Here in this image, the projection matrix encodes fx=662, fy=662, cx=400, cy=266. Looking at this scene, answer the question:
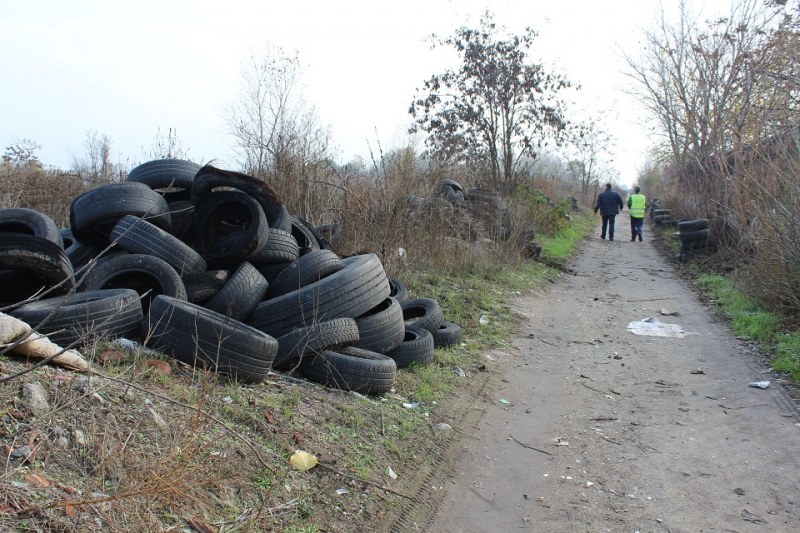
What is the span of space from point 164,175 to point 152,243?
1.58m

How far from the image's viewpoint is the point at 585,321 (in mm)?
10180

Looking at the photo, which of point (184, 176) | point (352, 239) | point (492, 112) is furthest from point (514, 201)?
point (184, 176)

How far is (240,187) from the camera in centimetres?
708

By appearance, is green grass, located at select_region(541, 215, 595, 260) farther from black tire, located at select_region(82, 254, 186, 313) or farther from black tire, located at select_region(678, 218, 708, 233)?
black tire, located at select_region(82, 254, 186, 313)

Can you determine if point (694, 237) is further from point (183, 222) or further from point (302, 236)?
point (183, 222)

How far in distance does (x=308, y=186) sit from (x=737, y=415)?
22.7ft

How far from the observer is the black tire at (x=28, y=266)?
5.29 metres

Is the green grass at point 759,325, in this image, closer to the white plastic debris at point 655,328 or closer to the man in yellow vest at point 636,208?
the white plastic debris at point 655,328

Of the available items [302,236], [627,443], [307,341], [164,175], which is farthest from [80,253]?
[627,443]

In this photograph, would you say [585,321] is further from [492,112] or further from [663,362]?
[492,112]

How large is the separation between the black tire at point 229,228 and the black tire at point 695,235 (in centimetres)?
1335

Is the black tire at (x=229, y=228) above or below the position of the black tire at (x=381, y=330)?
above

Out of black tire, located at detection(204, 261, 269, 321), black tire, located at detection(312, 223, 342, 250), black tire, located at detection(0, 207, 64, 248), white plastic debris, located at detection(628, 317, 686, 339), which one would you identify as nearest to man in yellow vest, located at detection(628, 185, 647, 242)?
white plastic debris, located at detection(628, 317, 686, 339)

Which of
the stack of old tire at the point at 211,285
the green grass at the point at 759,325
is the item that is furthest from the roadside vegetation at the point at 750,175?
the stack of old tire at the point at 211,285
